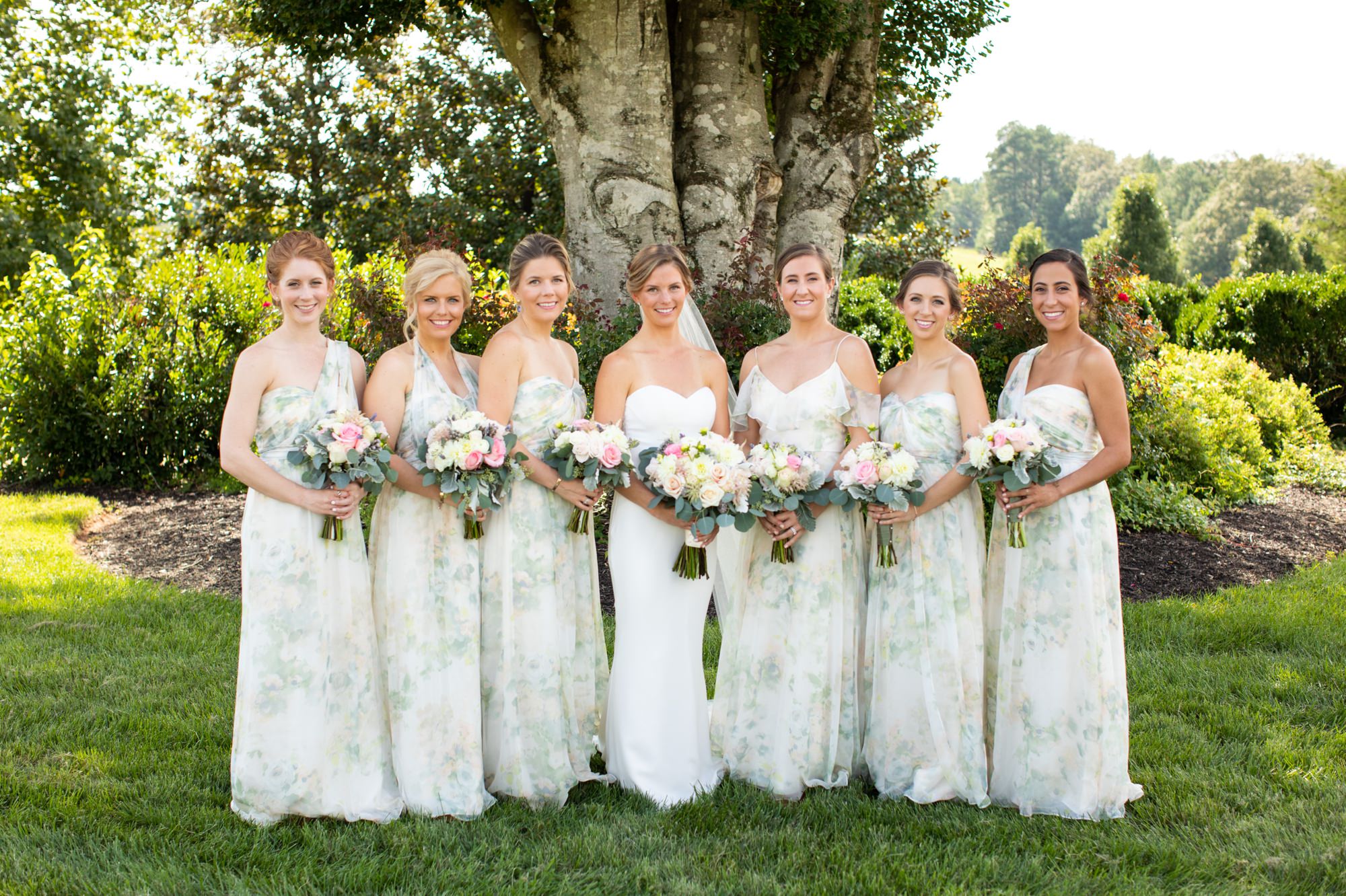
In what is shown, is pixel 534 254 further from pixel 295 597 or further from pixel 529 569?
pixel 295 597

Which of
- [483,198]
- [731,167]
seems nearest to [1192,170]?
[483,198]

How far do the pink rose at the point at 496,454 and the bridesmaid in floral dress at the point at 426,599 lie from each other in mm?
354

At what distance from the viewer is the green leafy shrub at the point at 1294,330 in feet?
57.8

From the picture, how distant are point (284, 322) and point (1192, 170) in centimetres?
12834

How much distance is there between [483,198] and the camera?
Result: 18797 millimetres

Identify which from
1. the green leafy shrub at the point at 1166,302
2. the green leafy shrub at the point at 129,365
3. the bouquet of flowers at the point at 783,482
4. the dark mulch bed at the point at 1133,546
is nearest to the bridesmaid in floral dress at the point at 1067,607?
the bouquet of flowers at the point at 783,482

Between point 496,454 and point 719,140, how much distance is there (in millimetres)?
5474

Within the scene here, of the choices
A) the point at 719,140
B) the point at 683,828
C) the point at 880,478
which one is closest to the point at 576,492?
the point at 880,478

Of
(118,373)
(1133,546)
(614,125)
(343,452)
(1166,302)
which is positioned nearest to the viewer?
(343,452)

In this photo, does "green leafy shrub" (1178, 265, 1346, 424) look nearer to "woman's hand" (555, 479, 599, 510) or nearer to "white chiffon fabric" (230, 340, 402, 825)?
"woman's hand" (555, 479, 599, 510)

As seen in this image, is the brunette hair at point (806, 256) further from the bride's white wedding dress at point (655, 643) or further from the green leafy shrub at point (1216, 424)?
the green leafy shrub at point (1216, 424)

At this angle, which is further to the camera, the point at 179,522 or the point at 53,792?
the point at 179,522

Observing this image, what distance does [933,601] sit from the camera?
178 inches

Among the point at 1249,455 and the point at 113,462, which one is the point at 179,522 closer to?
the point at 113,462
